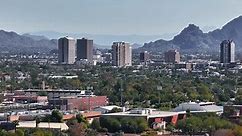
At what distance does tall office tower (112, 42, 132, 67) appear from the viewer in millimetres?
104938

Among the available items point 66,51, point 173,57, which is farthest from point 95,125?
point 173,57

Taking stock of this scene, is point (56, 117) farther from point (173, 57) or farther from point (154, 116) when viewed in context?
point (173, 57)

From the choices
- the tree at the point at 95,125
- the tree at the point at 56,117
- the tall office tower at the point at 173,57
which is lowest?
the tree at the point at 95,125

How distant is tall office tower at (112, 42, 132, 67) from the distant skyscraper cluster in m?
9.33

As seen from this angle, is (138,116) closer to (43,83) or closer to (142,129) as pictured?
(142,129)

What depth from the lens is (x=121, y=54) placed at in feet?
348

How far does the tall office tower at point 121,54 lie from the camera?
10494cm

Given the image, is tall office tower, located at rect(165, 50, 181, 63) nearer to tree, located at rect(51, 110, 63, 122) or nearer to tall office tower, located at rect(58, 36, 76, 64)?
tall office tower, located at rect(58, 36, 76, 64)

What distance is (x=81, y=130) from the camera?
106 feet

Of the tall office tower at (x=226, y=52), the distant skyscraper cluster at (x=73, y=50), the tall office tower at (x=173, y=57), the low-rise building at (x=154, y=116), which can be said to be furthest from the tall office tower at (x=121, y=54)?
the low-rise building at (x=154, y=116)

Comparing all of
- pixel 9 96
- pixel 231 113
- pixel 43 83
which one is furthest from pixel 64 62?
pixel 231 113

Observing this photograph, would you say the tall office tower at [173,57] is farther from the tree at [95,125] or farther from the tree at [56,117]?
the tree at [95,125]

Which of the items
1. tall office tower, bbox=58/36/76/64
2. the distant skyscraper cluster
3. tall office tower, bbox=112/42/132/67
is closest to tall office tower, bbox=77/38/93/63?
the distant skyscraper cluster

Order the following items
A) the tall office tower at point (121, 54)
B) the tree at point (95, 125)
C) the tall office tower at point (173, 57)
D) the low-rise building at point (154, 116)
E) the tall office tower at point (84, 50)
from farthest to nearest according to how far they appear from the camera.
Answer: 1. the tall office tower at point (84, 50)
2. the tall office tower at point (173, 57)
3. the tall office tower at point (121, 54)
4. the low-rise building at point (154, 116)
5. the tree at point (95, 125)
